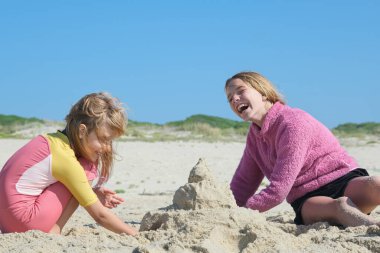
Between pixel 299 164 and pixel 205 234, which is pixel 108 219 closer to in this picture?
pixel 205 234

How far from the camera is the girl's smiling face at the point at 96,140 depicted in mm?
3678

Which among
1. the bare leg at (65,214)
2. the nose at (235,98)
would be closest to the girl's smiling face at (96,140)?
the bare leg at (65,214)

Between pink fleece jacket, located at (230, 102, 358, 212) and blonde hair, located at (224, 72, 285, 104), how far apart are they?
74 millimetres

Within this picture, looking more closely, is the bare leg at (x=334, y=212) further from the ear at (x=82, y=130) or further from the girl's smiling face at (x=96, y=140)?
the ear at (x=82, y=130)

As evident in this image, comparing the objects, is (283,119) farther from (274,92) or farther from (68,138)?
(68,138)

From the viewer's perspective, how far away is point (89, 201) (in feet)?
11.6

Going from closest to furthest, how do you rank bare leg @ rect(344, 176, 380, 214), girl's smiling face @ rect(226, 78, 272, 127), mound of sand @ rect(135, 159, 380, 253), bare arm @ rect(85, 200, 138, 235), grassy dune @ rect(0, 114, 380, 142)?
mound of sand @ rect(135, 159, 380, 253), bare arm @ rect(85, 200, 138, 235), bare leg @ rect(344, 176, 380, 214), girl's smiling face @ rect(226, 78, 272, 127), grassy dune @ rect(0, 114, 380, 142)

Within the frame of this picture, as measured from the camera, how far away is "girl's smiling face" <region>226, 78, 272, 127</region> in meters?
4.27

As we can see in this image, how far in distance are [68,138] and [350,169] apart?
78.4 inches

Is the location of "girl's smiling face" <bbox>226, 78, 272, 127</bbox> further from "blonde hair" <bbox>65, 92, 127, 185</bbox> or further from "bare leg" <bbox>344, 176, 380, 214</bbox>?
"blonde hair" <bbox>65, 92, 127, 185</bbox>

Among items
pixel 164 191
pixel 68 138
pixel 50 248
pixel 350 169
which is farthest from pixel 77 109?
pixel 164 191

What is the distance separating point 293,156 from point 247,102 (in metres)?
0.58

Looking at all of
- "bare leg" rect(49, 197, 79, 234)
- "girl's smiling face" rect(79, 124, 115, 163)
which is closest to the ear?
"girl's smiling face" rect(79, 124, 115, 163)

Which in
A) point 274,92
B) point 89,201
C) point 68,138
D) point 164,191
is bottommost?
point 164,191
